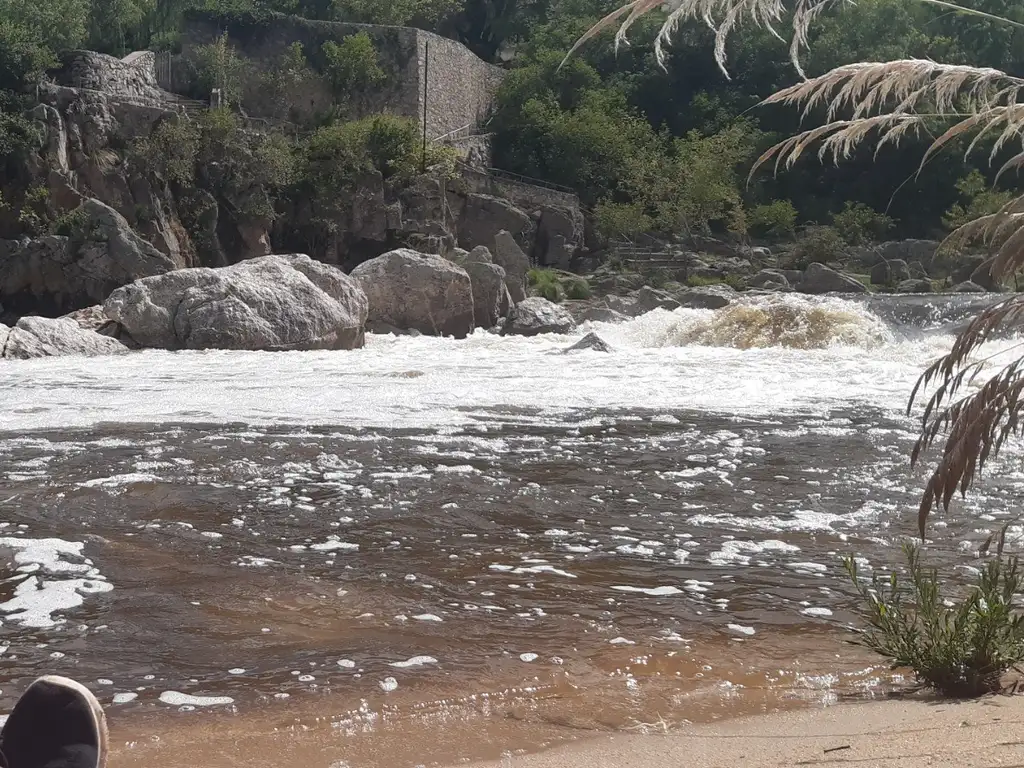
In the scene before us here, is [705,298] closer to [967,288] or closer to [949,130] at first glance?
[967,288]

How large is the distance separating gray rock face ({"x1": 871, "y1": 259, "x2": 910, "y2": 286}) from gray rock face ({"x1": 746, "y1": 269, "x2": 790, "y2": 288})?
3.51m

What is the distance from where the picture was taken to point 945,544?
502 cm

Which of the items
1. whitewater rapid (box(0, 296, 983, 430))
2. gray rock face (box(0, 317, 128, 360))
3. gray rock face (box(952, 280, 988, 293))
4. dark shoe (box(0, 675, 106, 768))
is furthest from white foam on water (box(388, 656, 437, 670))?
gray rock face (box(952, 280, 988, 293))

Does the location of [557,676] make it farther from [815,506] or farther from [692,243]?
[692,243]

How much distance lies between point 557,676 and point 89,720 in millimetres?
1615

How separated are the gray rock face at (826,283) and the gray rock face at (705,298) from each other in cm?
475

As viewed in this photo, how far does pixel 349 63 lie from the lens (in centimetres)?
3756

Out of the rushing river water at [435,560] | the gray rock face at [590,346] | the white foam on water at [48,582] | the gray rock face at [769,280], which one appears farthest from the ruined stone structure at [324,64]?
the white foam on water at [48,582]

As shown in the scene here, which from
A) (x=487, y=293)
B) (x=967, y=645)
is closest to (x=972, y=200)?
(x=487, y=293)

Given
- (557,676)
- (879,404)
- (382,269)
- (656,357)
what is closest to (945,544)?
(557,676)

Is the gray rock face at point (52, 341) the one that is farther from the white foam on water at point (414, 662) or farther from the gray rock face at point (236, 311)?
the white foam on water at point (414, 662)

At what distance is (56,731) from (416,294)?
18.8 metres

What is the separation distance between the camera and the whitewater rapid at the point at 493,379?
991 centimetres

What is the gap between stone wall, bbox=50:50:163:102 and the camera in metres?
29.0
